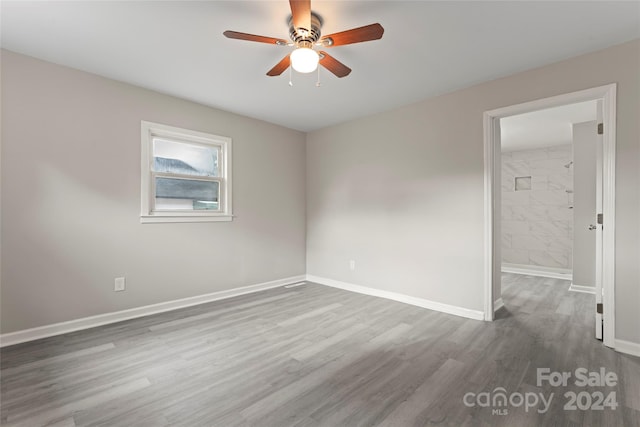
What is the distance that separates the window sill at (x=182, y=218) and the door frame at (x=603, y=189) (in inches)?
128

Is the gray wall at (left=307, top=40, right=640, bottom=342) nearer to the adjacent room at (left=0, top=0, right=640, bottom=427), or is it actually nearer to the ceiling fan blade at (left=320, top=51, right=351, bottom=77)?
the adjacent room at (left=0, top=0, right=640, bottom=427)

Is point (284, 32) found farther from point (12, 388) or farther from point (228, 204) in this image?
point (12, 388)

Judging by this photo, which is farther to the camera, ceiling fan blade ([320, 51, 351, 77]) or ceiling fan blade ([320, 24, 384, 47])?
ceiling fan blade ([320, 51, 351, 77])

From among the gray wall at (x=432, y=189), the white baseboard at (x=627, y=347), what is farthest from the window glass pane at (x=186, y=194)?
the white baseboard at (x=627, y=347)

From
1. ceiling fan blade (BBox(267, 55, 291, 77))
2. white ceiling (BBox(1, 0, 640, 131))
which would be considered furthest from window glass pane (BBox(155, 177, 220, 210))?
ceiling fan blade (BBox(267, 55, 291, 77))

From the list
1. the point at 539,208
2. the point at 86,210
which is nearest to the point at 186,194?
the point at 86,210

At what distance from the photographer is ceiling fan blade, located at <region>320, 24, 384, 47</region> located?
1.79 metres

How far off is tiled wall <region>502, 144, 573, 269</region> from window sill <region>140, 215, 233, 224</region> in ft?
19.6

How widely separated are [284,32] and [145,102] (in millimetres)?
1984

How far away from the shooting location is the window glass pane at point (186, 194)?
347 centimetres

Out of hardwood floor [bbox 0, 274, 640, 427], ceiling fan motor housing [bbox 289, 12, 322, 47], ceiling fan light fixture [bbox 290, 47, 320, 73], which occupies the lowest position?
hardwood floor [bbox 0, 274, 640, 427]

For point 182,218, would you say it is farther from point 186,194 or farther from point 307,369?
point 307,369

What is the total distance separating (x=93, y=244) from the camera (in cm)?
289

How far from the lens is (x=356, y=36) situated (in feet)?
6.22
